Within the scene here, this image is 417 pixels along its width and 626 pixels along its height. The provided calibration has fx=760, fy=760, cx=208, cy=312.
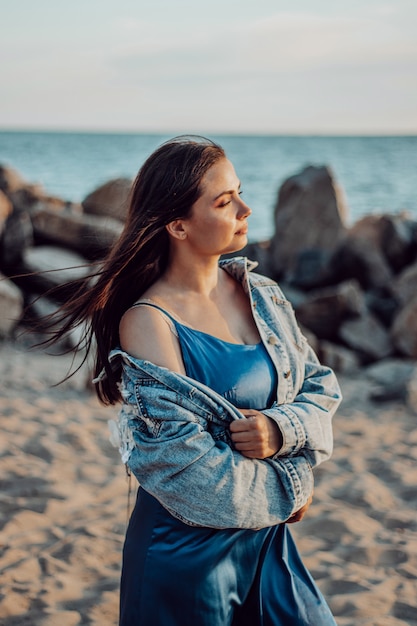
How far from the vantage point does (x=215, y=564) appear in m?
2.03

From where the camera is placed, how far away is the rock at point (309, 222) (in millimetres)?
10531

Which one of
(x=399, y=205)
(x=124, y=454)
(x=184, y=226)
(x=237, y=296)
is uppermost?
(x=184, y=226)

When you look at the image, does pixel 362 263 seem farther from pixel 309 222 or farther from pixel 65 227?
pixel 65 227

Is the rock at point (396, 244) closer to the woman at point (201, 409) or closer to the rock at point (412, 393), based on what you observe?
the rock at point (412, 393)

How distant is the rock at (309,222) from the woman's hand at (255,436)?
846cm

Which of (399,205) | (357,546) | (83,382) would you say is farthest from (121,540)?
(399,205)

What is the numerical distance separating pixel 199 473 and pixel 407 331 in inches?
238

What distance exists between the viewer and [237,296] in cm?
238

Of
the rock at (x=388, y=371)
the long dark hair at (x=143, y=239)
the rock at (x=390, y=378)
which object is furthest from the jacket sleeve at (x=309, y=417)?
the rock at (x=388, y=371)

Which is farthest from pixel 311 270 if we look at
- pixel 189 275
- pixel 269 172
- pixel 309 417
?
pixel 269 172

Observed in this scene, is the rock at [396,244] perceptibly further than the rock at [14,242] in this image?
Yes

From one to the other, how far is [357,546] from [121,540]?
117cm

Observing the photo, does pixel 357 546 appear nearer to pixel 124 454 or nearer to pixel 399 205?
pixel 124 454

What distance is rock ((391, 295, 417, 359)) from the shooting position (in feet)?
24.8
